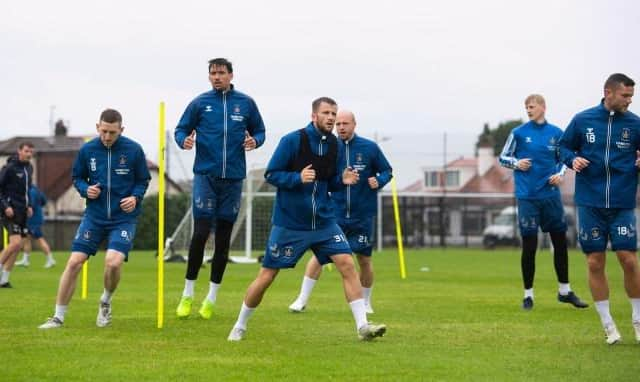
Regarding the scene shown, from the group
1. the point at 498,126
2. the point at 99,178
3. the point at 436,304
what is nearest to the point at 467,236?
the point at 436,304

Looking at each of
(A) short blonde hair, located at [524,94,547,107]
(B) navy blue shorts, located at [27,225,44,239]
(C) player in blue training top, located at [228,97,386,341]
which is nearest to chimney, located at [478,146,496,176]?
(B) navy blue shorts, located at [27,225,44,239]

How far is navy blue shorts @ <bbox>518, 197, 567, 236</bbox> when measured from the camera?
14203 mm

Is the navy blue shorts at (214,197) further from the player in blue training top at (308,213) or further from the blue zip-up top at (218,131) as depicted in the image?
the player in blue training top at (308,213)

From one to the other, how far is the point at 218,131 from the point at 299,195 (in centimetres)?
236

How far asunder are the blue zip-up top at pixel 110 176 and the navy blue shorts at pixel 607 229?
4.25 meters

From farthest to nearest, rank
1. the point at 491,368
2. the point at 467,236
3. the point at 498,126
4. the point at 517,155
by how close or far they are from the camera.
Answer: the point at 498,126
the point at 467,236
the point at 517,155
the point at 491,368

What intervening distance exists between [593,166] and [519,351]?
6.27ft

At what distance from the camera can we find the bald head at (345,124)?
42.2ft

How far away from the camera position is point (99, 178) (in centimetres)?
1138

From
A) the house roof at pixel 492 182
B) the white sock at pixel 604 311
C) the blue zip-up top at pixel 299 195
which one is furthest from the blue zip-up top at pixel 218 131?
the house roof at pixel 492 182

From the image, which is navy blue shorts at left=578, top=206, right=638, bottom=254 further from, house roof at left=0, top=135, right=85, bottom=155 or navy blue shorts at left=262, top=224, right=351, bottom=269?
house roof at left=0, top=135, right=85, bottom=155

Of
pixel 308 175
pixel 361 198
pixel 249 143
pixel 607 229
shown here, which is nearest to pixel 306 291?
pixel 361 198

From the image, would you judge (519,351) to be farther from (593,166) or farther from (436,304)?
(436,304)

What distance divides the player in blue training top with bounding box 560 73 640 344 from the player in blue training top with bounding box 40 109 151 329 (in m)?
4.20
